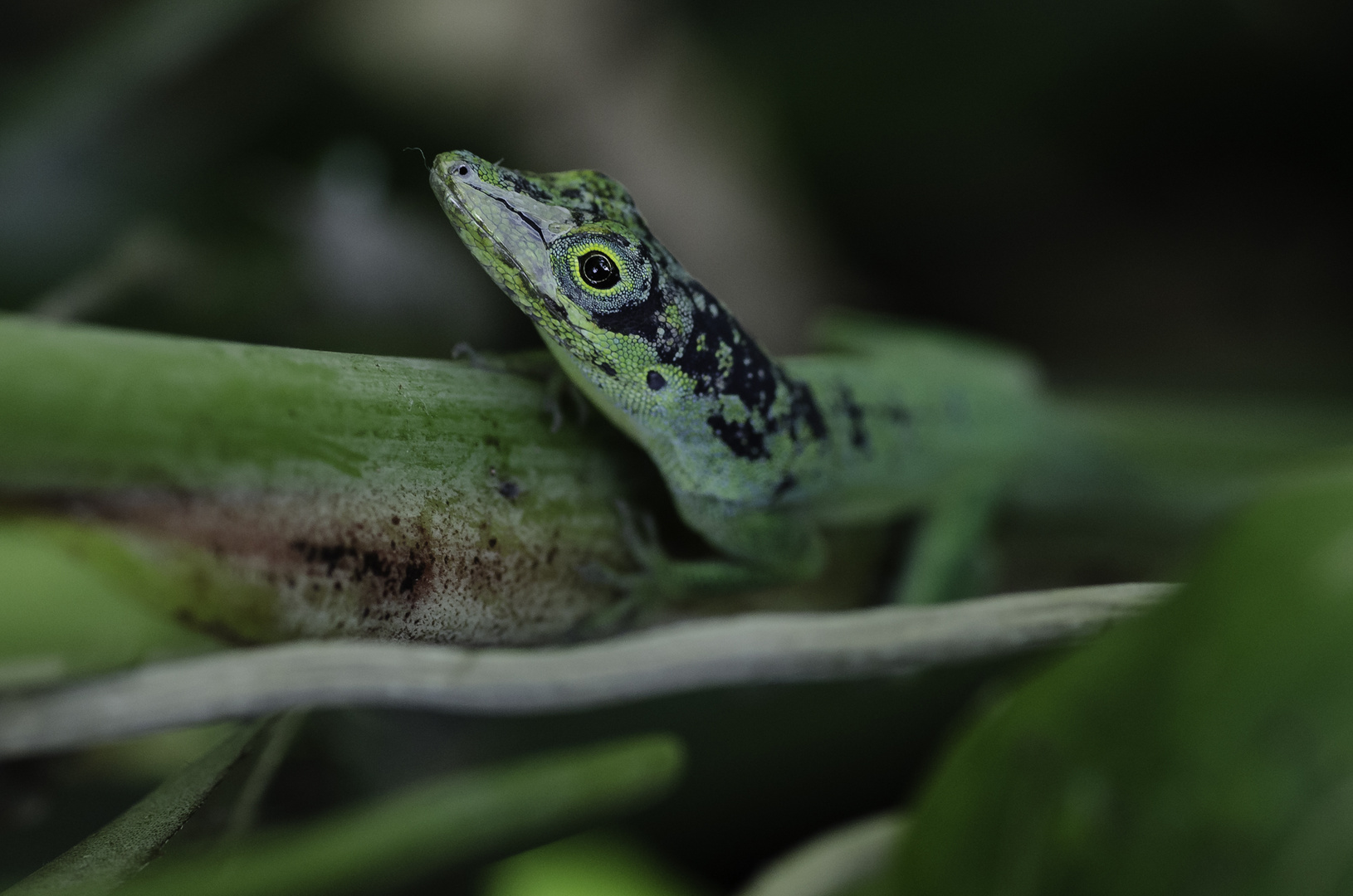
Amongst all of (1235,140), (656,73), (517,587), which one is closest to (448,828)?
(517,587)

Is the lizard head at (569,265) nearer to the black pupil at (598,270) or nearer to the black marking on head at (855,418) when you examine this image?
the black pupil at (598,270)

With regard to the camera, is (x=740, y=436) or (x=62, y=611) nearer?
(x=62, y=611)

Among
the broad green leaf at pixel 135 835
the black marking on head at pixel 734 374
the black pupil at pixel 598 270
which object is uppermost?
the black pupil at pixel 598 270

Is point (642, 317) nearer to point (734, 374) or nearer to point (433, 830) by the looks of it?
point (734, 374)

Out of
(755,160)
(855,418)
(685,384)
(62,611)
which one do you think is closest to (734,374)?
(685,384)

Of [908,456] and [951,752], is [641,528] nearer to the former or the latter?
[951,752]

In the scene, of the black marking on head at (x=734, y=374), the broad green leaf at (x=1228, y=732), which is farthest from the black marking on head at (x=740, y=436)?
the broad green leaf at (x=1228, y=732)
